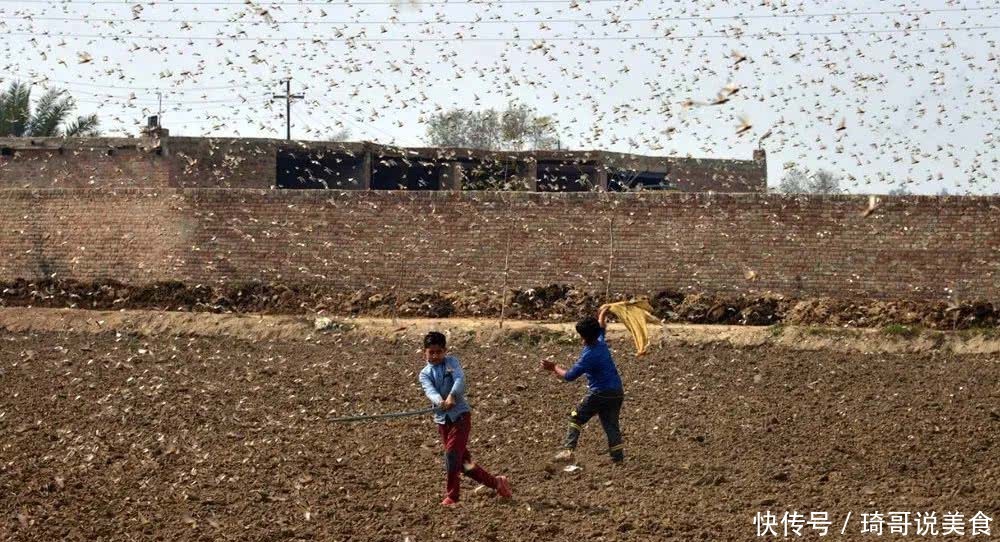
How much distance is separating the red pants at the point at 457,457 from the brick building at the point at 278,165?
63.6 ft

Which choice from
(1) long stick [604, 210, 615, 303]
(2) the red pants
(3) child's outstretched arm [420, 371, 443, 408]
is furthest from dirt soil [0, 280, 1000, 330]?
(3) child's outstretched arm [420, 371, 443, 408]

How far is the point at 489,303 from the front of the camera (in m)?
23.0

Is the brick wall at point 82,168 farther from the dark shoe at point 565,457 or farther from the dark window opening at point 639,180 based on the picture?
the dark shoe at point 565,457

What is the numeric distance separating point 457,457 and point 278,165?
22774 mm

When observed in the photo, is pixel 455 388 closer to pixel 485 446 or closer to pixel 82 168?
pixel 485 446

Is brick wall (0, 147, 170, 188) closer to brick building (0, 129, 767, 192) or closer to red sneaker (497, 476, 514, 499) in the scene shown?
brick building (0, 129, 767, 192)

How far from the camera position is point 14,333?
23.1 meters

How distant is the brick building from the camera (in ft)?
98.7

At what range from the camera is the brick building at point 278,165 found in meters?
30.1

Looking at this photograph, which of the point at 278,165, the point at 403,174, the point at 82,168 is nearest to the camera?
the point at 82,168

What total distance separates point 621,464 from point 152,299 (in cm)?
1581

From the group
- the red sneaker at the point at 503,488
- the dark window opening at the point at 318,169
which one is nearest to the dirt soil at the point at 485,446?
the red sneaker at the point at 503,488

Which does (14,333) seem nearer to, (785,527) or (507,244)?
(507,244)

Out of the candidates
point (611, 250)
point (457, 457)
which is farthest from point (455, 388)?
point (611, 250)
